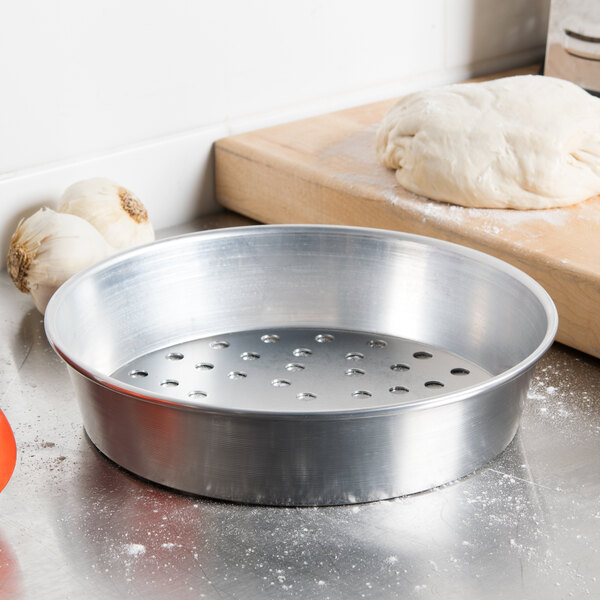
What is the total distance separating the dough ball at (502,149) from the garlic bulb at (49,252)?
313 millimetres

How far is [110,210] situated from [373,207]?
0.82 ft

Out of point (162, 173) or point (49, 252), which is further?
point (162, 173)

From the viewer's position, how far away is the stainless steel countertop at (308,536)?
1.59ft

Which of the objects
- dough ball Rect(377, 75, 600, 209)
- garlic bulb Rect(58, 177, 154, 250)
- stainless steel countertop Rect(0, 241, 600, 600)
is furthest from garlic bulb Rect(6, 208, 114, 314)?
dough ball Rect(377, 75, 600, 209)

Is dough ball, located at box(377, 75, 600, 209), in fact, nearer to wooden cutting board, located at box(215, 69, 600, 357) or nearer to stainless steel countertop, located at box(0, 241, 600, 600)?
wooden cutting board, located at box(215, 69, 600, 357)

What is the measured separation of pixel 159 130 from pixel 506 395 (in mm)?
570

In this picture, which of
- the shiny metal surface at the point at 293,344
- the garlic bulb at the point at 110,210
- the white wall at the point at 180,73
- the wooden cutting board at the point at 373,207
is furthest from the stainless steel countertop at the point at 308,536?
the white wall at the point at 180,73

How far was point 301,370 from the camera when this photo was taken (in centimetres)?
69

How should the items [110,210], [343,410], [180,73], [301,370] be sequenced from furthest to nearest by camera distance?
[180,73], [110,210], [301,370], [343,410]

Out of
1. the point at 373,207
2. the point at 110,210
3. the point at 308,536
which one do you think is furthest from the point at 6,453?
the point at 373,207

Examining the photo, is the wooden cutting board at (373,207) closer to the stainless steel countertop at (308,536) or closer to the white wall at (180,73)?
the white wall at (180,73)

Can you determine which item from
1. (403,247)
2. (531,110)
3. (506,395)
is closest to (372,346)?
(403,247)

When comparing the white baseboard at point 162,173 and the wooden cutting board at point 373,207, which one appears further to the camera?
the white baseboard at point 162,173

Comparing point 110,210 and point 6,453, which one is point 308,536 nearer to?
point 6,453
